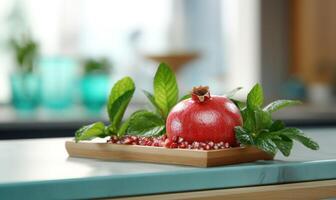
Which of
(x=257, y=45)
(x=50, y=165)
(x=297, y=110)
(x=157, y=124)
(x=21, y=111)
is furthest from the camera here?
(x=257, y=45)

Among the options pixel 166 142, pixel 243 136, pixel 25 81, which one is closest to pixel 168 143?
pixel 166 142

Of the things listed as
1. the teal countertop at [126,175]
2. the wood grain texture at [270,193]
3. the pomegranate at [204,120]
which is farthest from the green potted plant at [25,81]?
the wood grain texture at [270,193]

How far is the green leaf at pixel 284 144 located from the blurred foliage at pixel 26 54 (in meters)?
2.19

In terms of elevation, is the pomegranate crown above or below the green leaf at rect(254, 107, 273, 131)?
above

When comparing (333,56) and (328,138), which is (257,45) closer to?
(333,56)

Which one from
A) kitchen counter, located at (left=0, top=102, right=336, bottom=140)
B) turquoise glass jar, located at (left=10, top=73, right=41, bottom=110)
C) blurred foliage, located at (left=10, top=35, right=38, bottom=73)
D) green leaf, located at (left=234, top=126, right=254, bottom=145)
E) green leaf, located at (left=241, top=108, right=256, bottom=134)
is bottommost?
kitchen counter, located at (left=0, top=102, right=336, bottom=140)

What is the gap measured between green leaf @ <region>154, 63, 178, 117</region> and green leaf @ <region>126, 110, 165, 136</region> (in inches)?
0.8

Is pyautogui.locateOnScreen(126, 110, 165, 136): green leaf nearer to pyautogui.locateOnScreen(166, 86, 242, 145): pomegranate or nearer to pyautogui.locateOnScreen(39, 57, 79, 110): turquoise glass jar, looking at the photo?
pyautogui.locateOnScreen(166, 86, 242, 145): pomegranate

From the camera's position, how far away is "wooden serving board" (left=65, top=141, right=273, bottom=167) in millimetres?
1122

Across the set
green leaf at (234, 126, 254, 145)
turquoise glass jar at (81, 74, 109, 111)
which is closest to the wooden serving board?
green leaf at (234, 126, 254, 145)

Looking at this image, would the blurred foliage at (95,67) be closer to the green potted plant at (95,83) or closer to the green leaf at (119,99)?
the green potted plant at (95,83)

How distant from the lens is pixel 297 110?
3461mm

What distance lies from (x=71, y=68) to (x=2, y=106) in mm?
607

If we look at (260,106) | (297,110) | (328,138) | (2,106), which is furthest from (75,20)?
(260,106)
